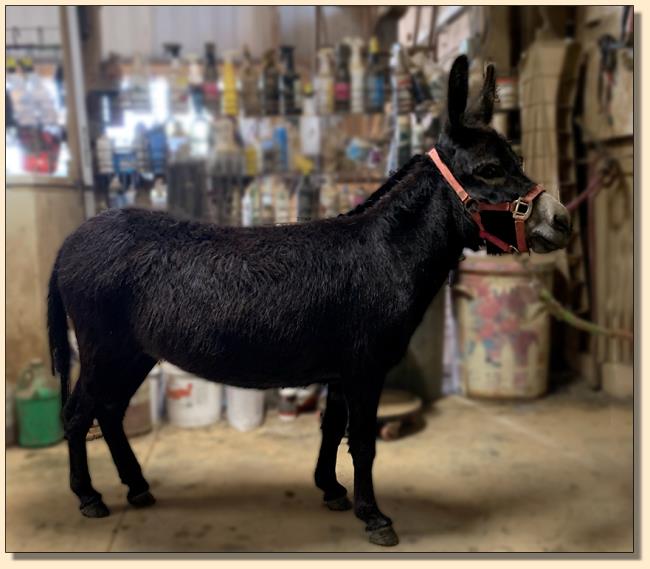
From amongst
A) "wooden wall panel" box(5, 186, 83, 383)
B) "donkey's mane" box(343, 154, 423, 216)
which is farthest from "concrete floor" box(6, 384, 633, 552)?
"donkey's mane" box(343, 154, 423, 216)

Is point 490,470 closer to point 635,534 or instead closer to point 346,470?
point 635,534

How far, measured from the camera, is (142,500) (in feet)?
5.78

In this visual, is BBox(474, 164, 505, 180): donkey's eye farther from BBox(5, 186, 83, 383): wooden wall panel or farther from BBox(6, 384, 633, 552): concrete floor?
BBox(5, 186, 83, 383): wooden wall panel

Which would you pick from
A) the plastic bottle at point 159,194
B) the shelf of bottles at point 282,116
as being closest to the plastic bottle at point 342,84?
the shelf of bottles at point 282,116

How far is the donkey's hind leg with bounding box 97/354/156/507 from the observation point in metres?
1.52

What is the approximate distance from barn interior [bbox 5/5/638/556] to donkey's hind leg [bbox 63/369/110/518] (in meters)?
0.05

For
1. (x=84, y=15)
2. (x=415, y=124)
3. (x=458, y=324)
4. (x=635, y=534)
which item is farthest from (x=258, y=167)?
(x=635, y=534)

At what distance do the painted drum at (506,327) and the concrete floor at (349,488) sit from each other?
239 mm

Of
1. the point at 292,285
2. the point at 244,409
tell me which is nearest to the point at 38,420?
the point at 244,409

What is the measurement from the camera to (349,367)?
1456mm

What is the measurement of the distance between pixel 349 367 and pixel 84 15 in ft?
6.87

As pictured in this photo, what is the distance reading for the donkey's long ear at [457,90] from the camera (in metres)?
1.27

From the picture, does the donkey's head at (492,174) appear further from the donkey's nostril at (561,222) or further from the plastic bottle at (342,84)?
the plastic bottle at (342,84)

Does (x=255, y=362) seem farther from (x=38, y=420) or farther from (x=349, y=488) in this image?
(x=38, y=420)
